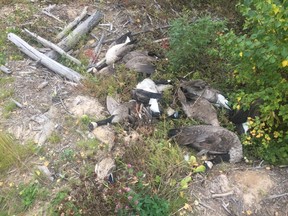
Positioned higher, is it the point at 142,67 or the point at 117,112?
the point at 142,67

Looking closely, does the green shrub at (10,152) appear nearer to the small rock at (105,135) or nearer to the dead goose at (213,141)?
the small rock at (105,135)

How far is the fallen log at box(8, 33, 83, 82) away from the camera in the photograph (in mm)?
5208

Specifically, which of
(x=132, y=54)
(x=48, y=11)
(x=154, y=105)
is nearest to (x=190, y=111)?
(x=154, y=105)

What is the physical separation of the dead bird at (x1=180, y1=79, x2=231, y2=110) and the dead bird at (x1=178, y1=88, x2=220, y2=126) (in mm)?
82

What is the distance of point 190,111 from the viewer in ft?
15.3

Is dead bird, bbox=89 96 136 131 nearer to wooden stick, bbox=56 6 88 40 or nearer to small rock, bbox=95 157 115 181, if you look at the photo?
small rock, bbox=95 157 115 181

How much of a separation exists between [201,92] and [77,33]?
248 cm

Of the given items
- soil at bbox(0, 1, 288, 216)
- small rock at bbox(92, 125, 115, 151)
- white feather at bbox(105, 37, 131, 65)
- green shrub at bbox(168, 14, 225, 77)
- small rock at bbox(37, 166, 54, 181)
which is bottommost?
small rock at bbox(37, 166, 54, 181)

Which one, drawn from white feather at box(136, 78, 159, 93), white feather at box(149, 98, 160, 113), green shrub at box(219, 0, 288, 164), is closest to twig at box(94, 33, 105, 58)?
white feather at box(136, 78, 159, 93)

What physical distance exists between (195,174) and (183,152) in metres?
0.32

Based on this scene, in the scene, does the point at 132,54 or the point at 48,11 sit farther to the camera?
the point at 48,11

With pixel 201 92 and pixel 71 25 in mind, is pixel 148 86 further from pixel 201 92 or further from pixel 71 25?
pixel 71 25

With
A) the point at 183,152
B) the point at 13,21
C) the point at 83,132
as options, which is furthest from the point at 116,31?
the point at 183,152

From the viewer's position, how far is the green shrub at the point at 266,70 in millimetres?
3379
